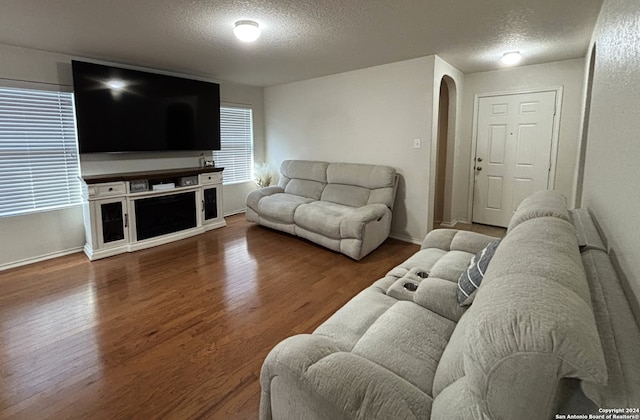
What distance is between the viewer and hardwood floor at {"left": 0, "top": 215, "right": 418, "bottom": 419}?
1.75 metres

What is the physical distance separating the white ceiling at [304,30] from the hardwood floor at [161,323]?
2312 mm

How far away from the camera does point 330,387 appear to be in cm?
104

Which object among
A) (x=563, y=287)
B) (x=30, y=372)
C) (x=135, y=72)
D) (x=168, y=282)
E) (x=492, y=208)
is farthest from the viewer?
(x=492, y=208)

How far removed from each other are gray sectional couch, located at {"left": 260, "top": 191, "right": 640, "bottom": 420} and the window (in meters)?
4.53

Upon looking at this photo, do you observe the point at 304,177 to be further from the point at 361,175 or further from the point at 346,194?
the point at 361,175

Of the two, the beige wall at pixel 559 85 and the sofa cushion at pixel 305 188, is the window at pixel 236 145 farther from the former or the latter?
the beige wall at pixel 559 85

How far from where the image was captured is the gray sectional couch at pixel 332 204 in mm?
3729

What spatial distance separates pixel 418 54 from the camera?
3783 mm

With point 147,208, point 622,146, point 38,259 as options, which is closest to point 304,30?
point 622,146

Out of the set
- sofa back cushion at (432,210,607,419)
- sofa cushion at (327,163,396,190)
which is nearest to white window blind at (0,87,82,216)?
sofa cushion at (327,163,396,190)

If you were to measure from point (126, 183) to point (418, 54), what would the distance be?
12.4ft

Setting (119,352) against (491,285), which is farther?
(119,352)

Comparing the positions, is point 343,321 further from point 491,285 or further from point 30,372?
point 30,372

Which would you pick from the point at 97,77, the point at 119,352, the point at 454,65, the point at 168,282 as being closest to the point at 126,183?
the point at 97,77
